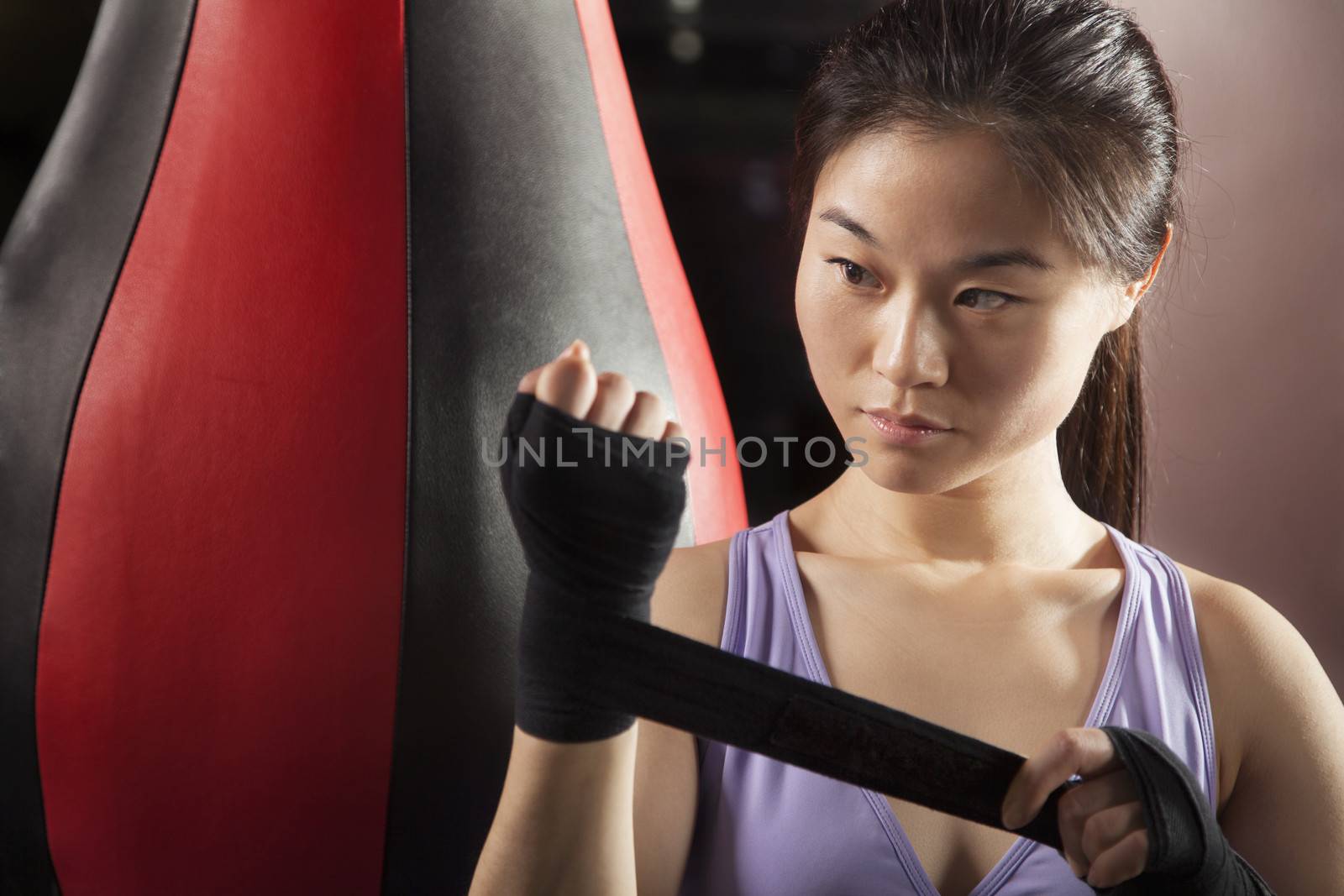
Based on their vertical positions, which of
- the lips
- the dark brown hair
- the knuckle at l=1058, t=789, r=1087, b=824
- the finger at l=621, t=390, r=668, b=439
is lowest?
the knuckle at l=1058, t=789, r=1087, b=824

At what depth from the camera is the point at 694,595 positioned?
2.39ft

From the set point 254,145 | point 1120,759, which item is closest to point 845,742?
point 1120,759

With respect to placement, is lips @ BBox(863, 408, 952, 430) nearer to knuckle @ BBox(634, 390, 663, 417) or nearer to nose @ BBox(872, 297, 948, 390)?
nose @ BBox(872, 297, 948, 390)

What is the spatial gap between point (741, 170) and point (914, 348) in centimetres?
61

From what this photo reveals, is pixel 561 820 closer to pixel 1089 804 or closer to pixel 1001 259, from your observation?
pixel 1089 804

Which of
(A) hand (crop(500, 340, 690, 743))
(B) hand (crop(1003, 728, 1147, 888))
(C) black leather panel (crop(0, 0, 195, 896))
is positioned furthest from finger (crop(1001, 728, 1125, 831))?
(C) black leather panel (crop(0, 0, 195, 896))

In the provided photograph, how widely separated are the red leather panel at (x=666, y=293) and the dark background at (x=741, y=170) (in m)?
0.26

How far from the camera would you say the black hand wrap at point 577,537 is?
489mm

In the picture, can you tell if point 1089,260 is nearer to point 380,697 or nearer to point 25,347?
point 380,697

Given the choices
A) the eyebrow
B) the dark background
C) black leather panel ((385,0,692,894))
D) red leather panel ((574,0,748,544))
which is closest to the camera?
the eyebrow

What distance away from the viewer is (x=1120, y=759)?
0.57 meters

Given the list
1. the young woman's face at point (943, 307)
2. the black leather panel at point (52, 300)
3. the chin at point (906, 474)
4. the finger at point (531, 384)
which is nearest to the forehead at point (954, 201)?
the young woman's face at point (943, 307)

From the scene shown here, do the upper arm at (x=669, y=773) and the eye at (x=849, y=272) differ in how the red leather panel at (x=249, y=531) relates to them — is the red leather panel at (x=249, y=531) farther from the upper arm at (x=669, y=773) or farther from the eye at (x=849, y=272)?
the eye at (x=849, y=272)

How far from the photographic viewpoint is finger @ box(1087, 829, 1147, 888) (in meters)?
0.55
